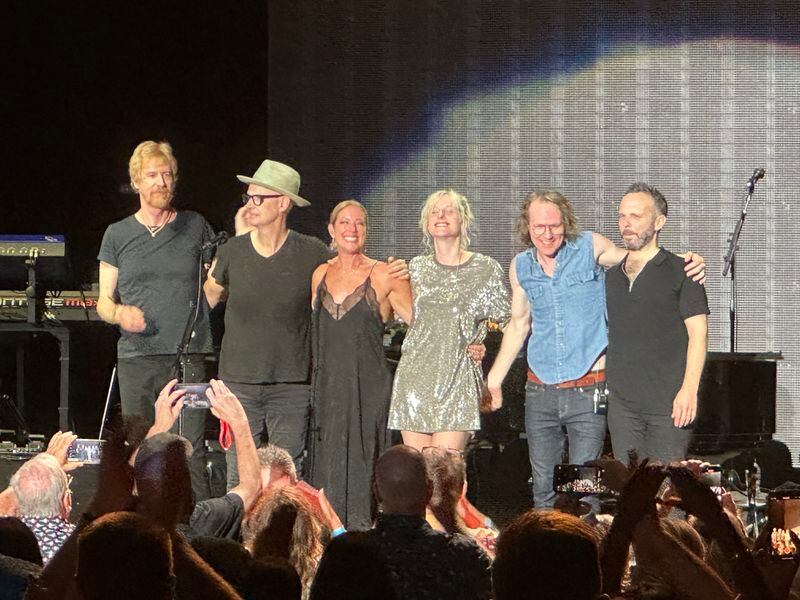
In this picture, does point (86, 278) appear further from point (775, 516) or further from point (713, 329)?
point (775, 516)

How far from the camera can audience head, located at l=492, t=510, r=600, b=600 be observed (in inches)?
87.3

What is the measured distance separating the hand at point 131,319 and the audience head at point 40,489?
234 centimetres

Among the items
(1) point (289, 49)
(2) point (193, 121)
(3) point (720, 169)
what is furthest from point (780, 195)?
(2) point (193, 121)

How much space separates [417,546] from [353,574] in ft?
2.28

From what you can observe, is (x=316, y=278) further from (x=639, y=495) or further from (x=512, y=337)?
(x=639, y=495)

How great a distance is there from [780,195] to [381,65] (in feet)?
10.5

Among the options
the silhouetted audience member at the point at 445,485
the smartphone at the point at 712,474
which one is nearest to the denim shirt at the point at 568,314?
the smartphone at the point at 712,474

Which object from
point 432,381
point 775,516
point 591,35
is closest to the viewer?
point 775,516

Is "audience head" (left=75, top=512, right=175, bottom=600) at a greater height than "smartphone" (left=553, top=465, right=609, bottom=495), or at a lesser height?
greater

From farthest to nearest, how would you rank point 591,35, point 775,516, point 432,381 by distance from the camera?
point 591,35 < point 432,381 < point 775,516

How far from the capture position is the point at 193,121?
10.1 m

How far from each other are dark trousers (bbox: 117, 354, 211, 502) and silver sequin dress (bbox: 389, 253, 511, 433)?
105 cm

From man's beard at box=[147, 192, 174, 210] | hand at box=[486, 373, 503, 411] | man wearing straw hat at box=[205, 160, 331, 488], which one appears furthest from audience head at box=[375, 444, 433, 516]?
man's beard at box=[147, 192, 174, 210]

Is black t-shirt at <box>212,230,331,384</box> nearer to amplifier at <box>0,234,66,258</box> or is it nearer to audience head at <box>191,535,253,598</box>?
amplifier at <box>0,234,66,258</box>
